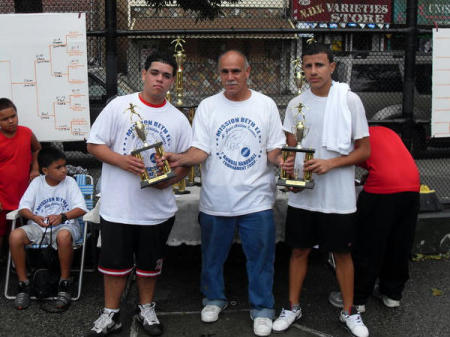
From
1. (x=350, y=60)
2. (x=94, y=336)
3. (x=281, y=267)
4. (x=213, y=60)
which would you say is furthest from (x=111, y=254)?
(x=350, y=60)

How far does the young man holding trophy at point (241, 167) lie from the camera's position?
11.3ft

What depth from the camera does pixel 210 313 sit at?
369 centimetres

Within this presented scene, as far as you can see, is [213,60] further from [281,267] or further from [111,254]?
[111,254]

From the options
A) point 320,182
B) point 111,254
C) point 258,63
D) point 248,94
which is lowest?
point 111,254

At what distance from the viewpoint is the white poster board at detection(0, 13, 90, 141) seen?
4.61m

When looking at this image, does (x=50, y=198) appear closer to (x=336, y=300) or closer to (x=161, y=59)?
(x=161, y=59)

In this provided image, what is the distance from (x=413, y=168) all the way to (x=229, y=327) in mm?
1737

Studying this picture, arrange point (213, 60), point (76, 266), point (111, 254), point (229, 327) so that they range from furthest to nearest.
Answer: point (213, 60)
point (76, 266)
point (229, 327)
point (111, 254)

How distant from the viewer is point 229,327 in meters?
3.65

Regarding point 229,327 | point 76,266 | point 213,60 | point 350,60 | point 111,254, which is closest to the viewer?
point 111,254

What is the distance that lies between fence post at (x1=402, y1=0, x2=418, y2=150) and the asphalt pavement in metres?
1.32

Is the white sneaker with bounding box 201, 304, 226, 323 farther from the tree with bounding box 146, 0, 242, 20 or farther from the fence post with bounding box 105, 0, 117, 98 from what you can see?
the tree with bounding box 146, 0, 242, 20

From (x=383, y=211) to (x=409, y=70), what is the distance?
6.67ft

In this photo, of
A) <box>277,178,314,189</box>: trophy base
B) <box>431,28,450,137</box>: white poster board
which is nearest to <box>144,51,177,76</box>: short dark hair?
<box>277,178,314,189</box>: trophy base
